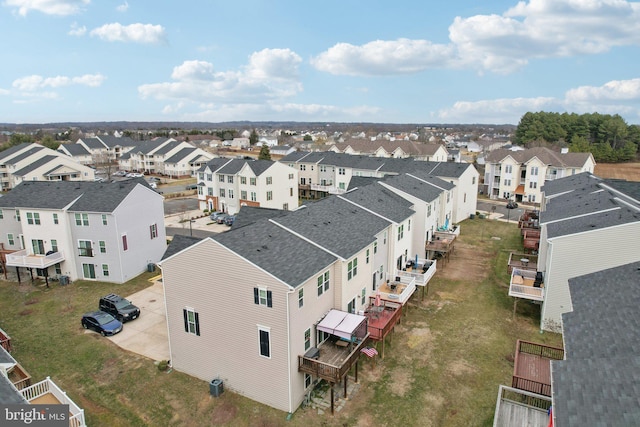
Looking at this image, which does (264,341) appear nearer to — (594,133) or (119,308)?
(119,308)

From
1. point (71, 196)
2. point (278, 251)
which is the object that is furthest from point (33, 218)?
point (278, 251)

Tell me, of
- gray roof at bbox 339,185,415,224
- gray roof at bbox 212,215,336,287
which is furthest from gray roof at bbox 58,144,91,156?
gray roof at bbox 212,215,336,287

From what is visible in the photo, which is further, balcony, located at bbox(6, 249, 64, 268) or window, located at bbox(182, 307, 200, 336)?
balcony, located at bbox(6, 249, 64, 268)

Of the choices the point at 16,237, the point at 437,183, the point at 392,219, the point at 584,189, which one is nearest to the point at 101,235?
the point at 16,237

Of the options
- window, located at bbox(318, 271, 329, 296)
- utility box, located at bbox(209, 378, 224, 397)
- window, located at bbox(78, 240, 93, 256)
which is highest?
window, located at bbox(318, 271, 329, 296)

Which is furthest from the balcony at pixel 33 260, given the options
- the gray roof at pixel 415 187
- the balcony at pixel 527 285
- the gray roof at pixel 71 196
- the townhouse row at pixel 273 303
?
the balcony at pixel 527 285

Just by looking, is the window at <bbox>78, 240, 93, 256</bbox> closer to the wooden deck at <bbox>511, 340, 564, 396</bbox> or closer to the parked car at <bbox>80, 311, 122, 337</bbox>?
the parked car at <bbox>80, 311, 122, 337</bbox>
